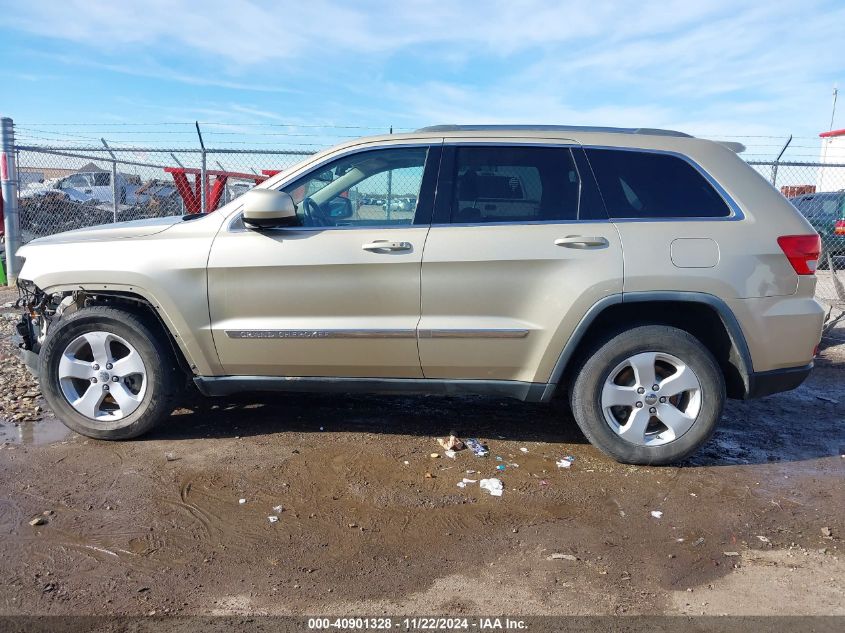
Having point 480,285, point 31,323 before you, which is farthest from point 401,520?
point 31,323

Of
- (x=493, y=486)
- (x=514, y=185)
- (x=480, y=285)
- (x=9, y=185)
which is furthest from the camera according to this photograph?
(x=9, y=185)

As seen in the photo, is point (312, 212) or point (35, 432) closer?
point (312, 212)

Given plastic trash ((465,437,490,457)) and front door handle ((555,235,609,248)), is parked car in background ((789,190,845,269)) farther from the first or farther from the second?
plastic trash ((465,437,490,457))

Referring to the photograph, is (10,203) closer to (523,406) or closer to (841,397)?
(523,406)

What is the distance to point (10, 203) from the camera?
8930 millimetres

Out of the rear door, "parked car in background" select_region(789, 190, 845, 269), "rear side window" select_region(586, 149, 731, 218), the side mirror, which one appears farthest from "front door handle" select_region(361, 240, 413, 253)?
"parked car in background" select_region(789, 190, 845, 269)

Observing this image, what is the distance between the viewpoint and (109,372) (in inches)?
160

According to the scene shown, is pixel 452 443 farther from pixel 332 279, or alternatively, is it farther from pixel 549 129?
pixel 549 129

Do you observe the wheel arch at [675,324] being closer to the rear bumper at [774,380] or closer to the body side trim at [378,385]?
the rear bumper at [774,380]

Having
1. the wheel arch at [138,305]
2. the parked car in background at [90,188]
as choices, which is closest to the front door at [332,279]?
the wheel arch at [138,305]

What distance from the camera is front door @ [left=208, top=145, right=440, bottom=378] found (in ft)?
12.5

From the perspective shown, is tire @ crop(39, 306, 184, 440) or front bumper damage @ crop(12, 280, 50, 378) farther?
front bumper damage @ crop(12, 280, 50, 378)

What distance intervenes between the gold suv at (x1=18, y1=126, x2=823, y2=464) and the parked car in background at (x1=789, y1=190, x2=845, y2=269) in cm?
917

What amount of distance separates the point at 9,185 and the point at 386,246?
772cm
